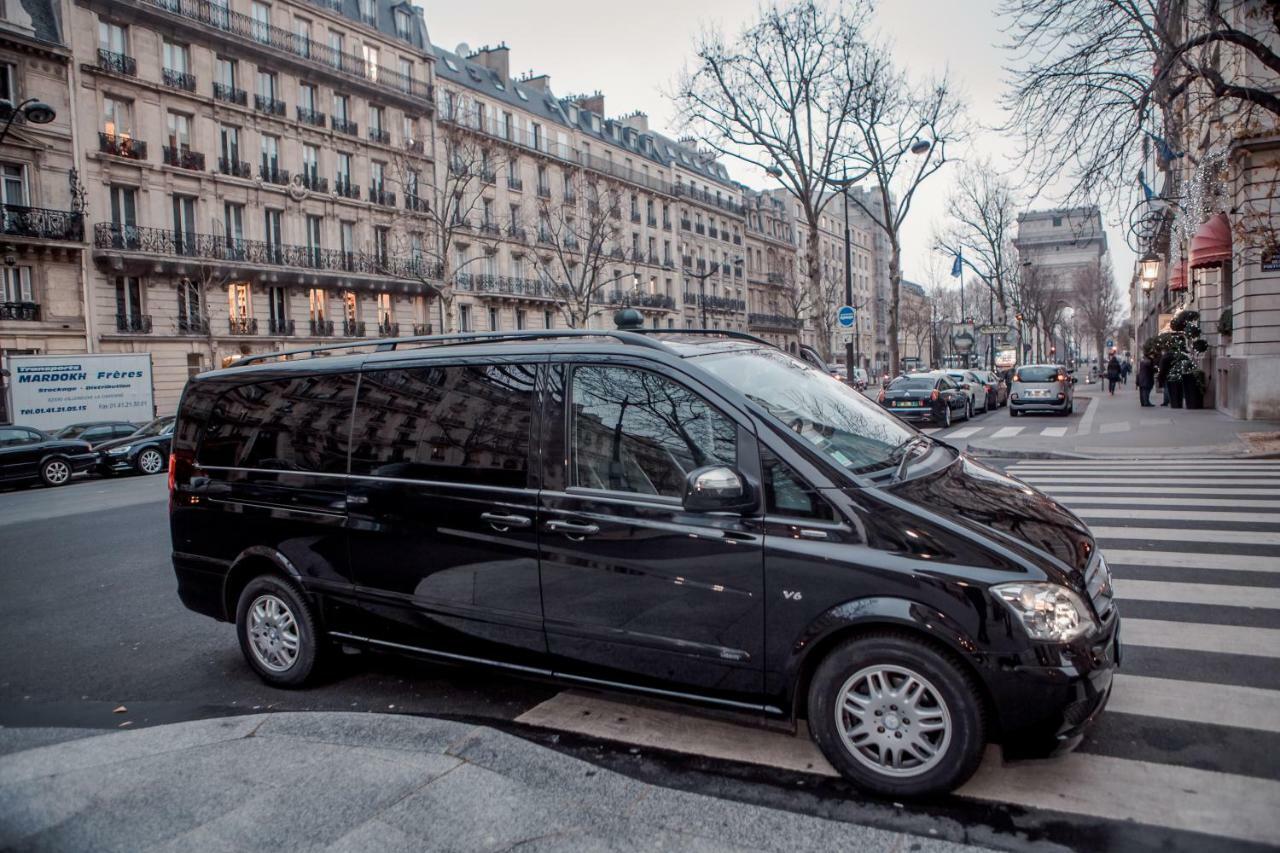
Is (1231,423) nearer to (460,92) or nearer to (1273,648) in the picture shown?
(1273,648)

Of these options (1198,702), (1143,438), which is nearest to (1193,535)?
(1198,702)

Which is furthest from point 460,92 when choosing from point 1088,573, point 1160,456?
point 1088,573

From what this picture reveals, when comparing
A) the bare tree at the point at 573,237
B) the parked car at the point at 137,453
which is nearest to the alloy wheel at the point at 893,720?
the parked car at the point at 137,453

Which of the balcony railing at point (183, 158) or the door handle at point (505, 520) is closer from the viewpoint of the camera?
the door handle at point (505, 520)

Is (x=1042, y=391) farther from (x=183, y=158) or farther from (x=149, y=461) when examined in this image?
(x=183, y=158)

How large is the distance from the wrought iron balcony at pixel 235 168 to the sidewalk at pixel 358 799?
39143mm

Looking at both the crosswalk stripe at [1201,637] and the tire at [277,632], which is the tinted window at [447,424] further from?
the crosswalk stripe at [1201,637]

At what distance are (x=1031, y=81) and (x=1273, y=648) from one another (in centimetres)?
1319

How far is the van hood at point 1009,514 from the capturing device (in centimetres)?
344

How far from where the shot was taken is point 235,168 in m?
38.6

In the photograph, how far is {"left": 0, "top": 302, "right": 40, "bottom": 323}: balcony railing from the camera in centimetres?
3108

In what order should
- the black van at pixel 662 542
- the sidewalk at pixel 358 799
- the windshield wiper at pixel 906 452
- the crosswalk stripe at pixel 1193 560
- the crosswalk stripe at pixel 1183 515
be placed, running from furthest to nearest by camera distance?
the crosswalk stripe at pixel 1183 515, the crosswalk stripe at pixel 1193 560, the windshield wiper at pixel 906 452, the black van at pixel 662 542, the sidewalk at pixel 358 799

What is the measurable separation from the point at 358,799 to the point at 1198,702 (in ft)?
12.6

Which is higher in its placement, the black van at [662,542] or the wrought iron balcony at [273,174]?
the wrought iron balcony at [273,174]
